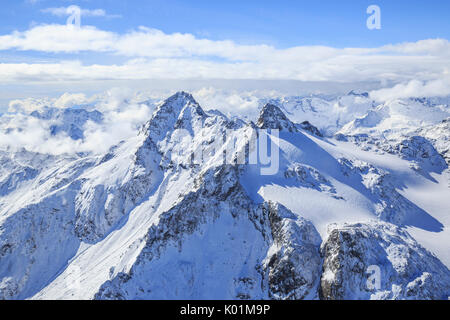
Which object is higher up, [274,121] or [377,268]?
[274,121]

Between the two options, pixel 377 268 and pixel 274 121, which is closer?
pixel 377 268

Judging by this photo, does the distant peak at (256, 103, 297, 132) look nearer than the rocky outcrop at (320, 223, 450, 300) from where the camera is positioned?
No

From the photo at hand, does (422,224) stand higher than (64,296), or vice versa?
(422,224)

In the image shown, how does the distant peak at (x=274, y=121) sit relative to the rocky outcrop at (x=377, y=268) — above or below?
above

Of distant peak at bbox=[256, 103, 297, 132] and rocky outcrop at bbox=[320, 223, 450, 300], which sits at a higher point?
distant peak at bbox=[256, 103, 297, 132]

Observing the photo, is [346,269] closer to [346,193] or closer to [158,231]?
[346,193]

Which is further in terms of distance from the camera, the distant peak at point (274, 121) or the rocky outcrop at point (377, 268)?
the distant peak at point (274, 121)
